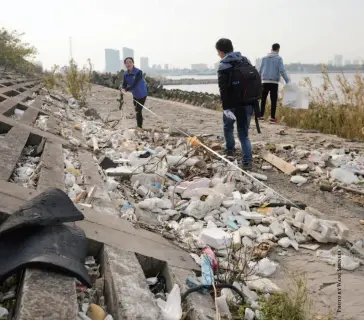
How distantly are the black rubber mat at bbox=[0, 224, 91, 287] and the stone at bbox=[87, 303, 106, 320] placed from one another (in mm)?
157

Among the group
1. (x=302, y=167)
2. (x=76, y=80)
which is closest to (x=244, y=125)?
(x=302, y=167)

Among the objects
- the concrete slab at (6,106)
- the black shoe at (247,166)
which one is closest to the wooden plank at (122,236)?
the black shoe at (247,166)

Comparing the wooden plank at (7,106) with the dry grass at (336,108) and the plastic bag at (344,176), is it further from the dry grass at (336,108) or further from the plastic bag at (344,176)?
the dry grass at (336,108)

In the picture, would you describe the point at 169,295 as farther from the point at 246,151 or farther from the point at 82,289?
the point at 246,151

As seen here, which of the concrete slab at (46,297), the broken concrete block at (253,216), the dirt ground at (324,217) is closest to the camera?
the concrete slab at (46,297)

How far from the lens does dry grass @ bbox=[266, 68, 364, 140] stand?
8.04 meters

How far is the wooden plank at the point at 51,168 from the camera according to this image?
361 cm

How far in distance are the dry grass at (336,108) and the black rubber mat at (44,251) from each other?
662 cm

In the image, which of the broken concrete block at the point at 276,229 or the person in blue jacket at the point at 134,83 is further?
the person in blue jacket at the point at 134,83

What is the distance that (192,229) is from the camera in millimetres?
3664

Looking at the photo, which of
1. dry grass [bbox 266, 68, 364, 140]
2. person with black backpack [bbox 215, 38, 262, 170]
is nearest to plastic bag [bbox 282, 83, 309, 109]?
dry grass [bbox 266, 68, 364, 140]

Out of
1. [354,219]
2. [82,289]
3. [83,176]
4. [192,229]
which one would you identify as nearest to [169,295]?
[82,289]

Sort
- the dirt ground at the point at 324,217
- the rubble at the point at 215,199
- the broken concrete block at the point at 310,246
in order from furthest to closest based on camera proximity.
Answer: the broken concrete block at the point at 310,246 < the rubble at the point at 215,199 < the dirt ground at the point at 324,217

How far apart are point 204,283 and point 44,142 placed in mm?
3453
